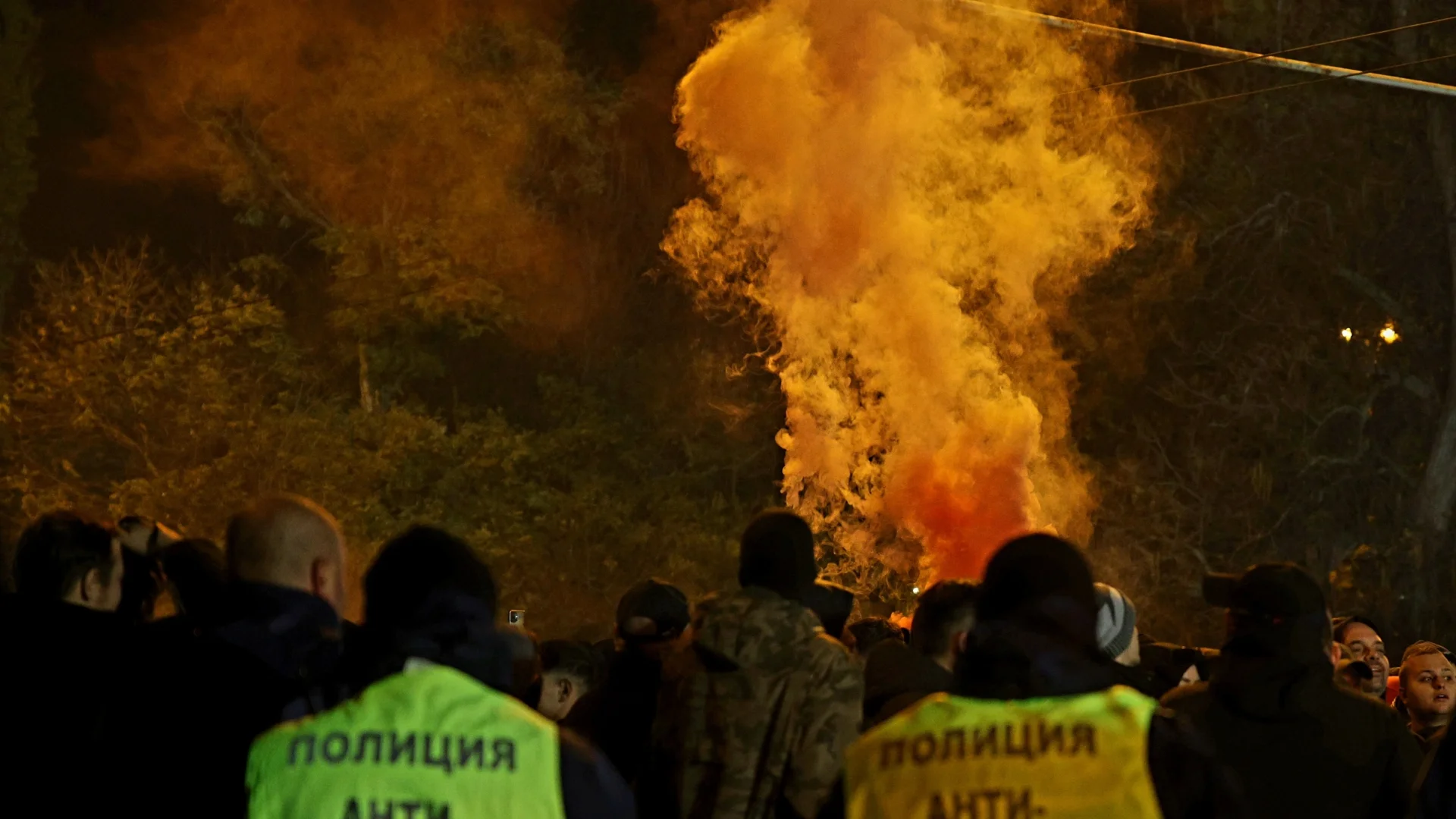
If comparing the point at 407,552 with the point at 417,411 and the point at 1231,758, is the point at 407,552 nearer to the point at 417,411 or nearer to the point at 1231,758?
the point at 1231,758

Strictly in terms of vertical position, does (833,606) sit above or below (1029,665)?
above

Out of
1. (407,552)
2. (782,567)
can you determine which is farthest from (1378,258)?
(407,552)

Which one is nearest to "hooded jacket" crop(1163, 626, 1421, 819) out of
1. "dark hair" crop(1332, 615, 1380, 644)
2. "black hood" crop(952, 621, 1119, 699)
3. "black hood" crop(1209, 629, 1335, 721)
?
"black hood" crop(1209, 629, 1335, 721)

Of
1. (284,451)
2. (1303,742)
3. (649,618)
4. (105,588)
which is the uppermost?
(284,451)

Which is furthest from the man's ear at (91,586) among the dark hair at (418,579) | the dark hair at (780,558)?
the dark hair at (780,558)

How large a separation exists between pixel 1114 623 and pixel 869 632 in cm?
181

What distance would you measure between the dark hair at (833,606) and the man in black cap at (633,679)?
0.46 metres

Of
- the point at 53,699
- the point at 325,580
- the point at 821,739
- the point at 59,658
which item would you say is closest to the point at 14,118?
the point at 59,658

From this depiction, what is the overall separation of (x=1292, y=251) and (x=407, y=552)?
2393 centimetres

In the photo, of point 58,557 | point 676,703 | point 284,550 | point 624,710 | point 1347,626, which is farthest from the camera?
point 1347,626

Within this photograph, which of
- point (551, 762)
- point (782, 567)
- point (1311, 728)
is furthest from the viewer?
point (782, 567)

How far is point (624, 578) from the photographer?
2395 centimetres

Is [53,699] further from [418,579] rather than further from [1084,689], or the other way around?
[1084,689]

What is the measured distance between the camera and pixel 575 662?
21.6 feet
